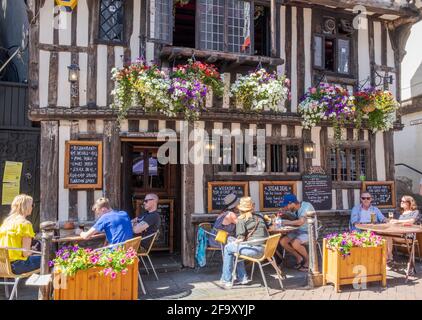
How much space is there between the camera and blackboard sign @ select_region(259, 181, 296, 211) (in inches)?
297

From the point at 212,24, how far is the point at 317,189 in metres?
3.94

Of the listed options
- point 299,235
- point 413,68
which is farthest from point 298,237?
point 413,68

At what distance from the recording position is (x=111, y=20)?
23.2ft

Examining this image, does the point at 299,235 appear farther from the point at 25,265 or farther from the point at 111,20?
the point at 111,20

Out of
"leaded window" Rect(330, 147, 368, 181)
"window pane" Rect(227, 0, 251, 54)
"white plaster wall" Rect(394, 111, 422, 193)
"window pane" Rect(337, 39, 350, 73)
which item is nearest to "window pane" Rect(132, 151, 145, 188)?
"window pane" Rect(227, 0, 251, 54)

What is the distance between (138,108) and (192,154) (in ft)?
4.27

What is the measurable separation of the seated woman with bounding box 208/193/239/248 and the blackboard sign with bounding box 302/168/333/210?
6.45 feet

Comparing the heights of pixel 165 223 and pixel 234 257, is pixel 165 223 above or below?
above

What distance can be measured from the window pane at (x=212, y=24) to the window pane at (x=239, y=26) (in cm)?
18

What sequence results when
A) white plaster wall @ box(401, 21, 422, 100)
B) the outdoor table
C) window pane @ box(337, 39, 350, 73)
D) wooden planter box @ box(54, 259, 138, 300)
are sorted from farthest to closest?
white plaster wall @ box(401, 21, 422, 100) < window pane @ box(337, 39, 350, 73) < the outdoor table < wooden planter box @ box(54, 259, 138, 300)

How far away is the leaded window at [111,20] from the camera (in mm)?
7020

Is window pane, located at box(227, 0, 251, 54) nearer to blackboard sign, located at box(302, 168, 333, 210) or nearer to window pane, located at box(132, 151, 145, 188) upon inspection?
blackboard sign, located at box(302, 168, 333, 210)

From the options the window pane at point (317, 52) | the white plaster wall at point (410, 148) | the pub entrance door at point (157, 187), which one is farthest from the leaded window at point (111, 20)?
the white plaster wall at point (410, 148)

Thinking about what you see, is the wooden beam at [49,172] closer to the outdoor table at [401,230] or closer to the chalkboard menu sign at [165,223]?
the chalkboard menu sign at [165,223]
